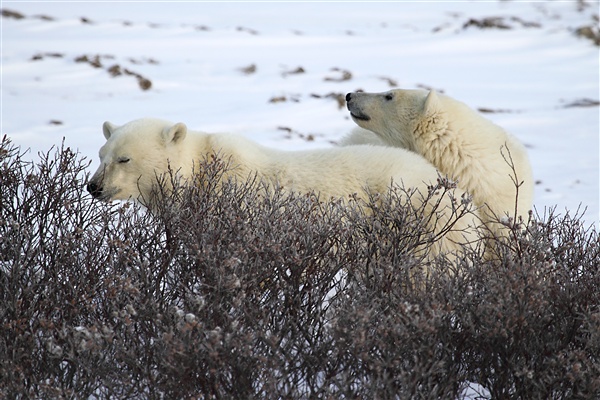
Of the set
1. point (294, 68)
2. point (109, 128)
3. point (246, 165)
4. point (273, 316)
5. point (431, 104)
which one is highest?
point (431, 104)

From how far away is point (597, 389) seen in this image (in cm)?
287

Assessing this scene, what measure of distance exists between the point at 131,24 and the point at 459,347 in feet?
47.7

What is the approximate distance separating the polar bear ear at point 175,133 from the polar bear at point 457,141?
149cm

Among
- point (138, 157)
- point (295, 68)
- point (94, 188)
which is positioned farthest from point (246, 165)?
point (295, 68)

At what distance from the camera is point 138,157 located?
4480 mm

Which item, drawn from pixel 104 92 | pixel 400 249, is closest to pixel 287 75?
pixel 104 92

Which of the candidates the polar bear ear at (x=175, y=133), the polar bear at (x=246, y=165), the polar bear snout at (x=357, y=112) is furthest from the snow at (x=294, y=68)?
the polar bear ear at (x=175, y=133)

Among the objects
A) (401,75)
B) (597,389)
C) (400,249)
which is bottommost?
(401,75)

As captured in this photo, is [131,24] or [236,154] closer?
[236,154]

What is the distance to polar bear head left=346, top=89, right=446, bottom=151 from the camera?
17.0ft

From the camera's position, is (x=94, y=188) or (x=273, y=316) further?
(x=94, y=188)

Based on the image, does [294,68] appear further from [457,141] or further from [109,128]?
[109,128]

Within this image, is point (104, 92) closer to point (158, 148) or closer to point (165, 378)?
point (158, 148)

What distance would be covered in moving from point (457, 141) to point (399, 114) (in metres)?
0.53
